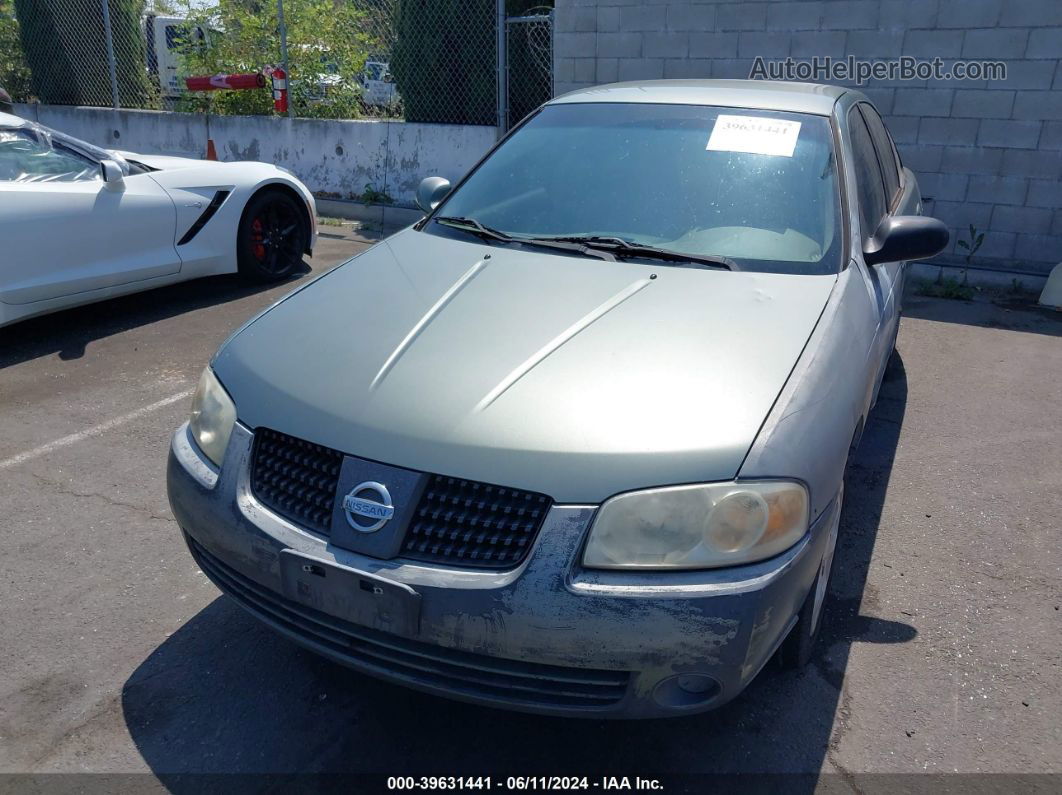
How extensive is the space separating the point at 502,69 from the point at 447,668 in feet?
26.1

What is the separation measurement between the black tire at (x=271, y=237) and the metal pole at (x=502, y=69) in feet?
9.76

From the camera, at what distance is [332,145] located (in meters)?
10.2

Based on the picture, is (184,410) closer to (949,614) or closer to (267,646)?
(267,646)

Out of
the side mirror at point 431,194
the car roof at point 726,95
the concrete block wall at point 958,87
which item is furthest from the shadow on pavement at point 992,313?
the side mirror at point 431,194

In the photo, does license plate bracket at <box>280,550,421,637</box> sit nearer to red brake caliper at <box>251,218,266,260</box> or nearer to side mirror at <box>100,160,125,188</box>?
side mirror at <box>100,160,125,188</box>

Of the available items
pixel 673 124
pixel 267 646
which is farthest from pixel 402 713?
pixel 673 124

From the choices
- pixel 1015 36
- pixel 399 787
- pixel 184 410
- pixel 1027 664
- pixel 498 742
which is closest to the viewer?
pixel 399 787

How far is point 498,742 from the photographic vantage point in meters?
2.41

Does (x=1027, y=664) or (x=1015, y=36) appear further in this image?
(x=1015, y=36)

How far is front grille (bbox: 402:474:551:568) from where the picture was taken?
6.56 feet

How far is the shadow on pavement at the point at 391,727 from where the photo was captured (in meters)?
2.33

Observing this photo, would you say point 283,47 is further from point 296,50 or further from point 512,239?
point 512,239

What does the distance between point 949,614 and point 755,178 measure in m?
1.66

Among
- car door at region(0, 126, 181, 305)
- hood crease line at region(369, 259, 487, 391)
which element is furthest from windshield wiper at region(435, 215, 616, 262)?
car door at region(0, 126, 181, 305)
